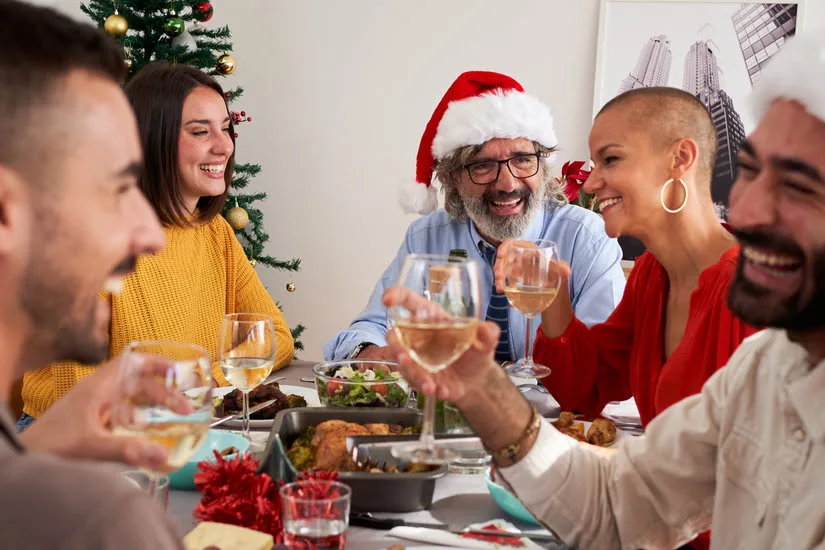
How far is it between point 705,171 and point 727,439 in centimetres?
110

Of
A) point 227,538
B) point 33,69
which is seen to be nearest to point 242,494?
point 227,538

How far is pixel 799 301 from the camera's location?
112 centimetres

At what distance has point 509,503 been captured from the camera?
1427 mm

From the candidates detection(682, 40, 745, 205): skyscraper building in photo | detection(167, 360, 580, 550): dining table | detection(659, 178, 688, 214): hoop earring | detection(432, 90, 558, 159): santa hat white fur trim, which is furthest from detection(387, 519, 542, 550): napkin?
detection(682, 40, 745, 205): skyscraper building in photo

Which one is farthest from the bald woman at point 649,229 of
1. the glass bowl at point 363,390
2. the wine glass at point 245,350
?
the wine glass at point 245,350

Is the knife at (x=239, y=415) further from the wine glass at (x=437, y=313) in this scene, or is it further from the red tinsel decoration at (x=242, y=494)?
the wine glass at (x=437, y=313)

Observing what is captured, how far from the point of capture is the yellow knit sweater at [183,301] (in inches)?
102

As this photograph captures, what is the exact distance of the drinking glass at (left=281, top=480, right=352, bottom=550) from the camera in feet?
3.87

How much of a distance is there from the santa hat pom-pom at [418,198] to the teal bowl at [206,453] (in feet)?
6.80


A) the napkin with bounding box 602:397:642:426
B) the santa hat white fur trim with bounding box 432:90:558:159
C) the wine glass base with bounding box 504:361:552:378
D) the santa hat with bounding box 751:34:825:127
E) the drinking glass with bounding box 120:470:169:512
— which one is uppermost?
the santa hat white fur trim with bounding box 432:90:558:159

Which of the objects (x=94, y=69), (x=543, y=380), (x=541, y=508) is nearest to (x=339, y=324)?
(x=543, y=380)

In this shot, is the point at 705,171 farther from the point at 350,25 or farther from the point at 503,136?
the point at 350,25

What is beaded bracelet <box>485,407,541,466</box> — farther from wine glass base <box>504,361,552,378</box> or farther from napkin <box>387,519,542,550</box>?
wine glass base <box>504,361,552,378</box>

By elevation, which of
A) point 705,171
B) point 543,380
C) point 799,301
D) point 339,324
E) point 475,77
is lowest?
point 339,324
